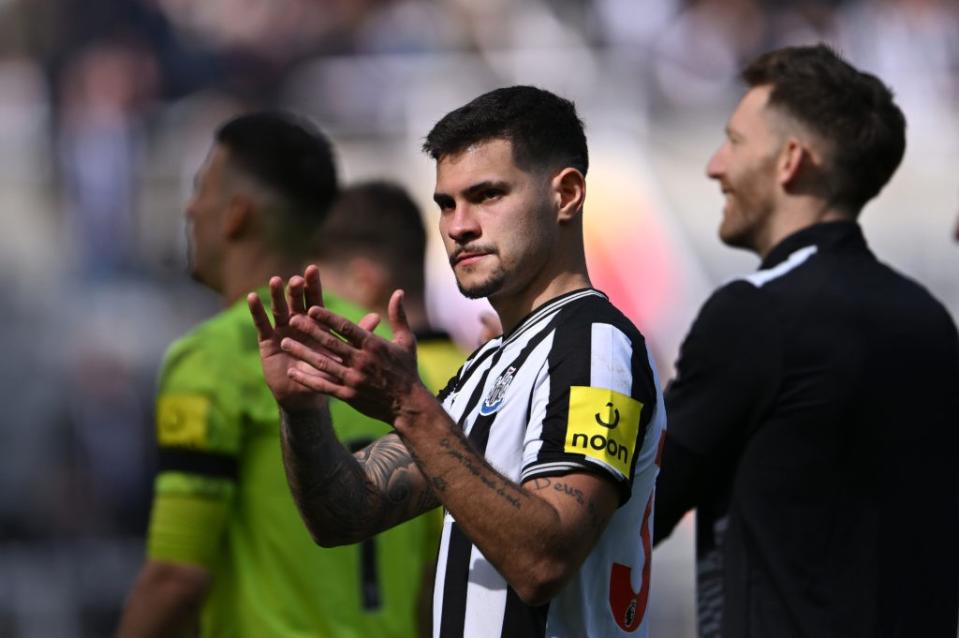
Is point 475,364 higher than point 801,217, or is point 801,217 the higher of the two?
point 801,217

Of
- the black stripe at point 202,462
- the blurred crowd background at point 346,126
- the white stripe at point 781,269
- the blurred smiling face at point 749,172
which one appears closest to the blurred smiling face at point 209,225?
the black stripe at point 202,462

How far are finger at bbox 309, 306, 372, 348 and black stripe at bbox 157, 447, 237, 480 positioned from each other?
62.5 inches

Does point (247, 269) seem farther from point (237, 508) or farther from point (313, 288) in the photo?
point (313, 288)

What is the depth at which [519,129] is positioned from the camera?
2.76 m

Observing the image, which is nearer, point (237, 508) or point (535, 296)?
point (535, 296)

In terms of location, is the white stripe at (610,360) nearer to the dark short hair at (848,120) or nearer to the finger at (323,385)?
the finger at (323,385)

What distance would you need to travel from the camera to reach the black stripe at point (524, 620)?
8.32 ft

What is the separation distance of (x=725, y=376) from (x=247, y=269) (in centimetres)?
145

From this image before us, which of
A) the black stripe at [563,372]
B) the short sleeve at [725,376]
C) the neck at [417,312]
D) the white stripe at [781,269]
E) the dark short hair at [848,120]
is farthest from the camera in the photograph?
the neck at [417,312]

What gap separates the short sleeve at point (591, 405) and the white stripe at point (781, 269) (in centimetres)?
112

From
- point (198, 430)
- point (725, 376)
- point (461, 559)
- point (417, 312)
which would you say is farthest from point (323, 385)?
point (417, 312)

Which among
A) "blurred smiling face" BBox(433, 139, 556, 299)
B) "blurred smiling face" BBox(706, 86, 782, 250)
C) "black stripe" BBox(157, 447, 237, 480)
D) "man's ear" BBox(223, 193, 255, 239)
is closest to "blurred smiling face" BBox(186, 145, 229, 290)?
"man's ear" BBox(223, 193, 255, 239)

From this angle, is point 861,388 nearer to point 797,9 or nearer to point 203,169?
point 203,169

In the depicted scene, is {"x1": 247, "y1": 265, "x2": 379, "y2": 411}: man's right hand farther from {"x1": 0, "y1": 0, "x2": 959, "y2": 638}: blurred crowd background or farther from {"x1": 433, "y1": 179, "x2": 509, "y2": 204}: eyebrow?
{"x1": 0, "y1": 0, "x2": 959, "y2": 638}: blurred crowd background
